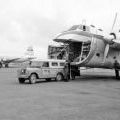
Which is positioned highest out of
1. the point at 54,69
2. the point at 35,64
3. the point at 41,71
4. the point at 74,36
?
the point at 74,36

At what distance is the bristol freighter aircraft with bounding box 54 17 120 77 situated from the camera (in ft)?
75.2

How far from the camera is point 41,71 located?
20266mm

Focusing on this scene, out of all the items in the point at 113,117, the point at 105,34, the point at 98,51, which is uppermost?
the point at 105,34

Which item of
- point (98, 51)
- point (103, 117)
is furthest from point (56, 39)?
point (103, 117)

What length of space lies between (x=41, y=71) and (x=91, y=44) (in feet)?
19.0

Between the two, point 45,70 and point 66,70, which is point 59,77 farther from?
point 45,70

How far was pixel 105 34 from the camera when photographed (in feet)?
78.2

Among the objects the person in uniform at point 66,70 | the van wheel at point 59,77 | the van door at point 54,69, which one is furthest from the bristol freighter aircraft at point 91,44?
the van door at point 54,69

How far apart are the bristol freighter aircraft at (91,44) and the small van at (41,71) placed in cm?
185

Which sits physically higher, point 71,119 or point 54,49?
point 54,49

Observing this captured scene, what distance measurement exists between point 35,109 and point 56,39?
15549mm

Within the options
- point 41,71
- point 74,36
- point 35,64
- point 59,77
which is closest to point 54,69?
point 59,77

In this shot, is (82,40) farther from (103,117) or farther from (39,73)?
(103,117)

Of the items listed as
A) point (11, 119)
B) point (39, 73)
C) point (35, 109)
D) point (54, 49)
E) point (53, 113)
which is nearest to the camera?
point (11, 119)
